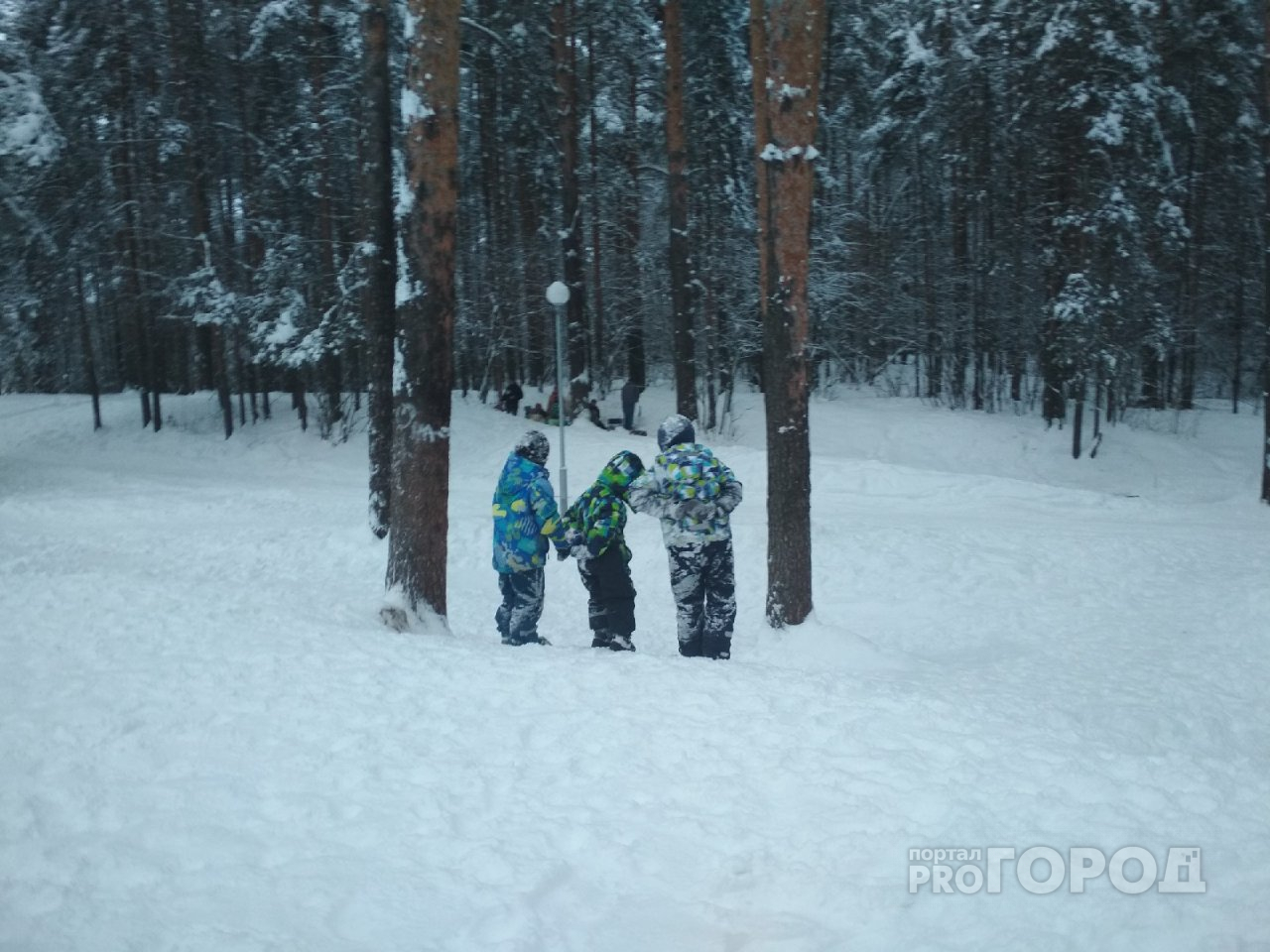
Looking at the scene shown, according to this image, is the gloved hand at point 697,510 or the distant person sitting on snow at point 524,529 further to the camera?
the distant person sitting on snow at point 524,529

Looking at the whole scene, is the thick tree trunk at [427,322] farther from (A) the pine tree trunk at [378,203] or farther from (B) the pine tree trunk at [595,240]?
(B) the pine tree trunk at [595,240]

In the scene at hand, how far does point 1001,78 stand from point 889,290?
6935mm

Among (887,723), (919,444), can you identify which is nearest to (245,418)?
(919,444)

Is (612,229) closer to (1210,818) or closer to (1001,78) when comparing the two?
(1001,78)

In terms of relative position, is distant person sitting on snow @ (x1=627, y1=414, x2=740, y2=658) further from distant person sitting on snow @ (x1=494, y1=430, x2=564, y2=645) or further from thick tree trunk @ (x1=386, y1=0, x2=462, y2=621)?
thick tree trunk @ (x1=386, y1=0, x2=462, y2=621)

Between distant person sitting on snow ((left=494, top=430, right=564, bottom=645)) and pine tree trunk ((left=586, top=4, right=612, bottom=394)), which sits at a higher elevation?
pine tree trunk ((left=586, top=4, right=612, bottom=394))

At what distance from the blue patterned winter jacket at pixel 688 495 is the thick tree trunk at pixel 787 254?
84cm

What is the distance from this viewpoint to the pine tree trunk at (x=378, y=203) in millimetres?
11297

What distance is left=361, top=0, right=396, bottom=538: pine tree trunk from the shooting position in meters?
11.3

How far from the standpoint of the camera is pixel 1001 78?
Result: 2412 cm

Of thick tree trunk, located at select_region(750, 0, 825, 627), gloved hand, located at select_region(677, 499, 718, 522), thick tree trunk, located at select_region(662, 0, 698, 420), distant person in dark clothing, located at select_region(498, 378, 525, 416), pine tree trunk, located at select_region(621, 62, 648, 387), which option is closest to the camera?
gloved hand, located at select_region(677, 499, 718, 522)

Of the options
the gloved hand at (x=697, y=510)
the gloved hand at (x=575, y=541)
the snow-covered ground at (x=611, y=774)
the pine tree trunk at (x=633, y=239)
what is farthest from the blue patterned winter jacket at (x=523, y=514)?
the pine tree trunk at (x=633, y=239)

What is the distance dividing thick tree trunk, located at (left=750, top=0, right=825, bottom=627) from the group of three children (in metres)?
0.75

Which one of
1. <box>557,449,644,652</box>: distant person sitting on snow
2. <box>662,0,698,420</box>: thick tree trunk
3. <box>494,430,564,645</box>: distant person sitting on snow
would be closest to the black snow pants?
<box>557,449,644,652</box>: distant person sitting on snow
